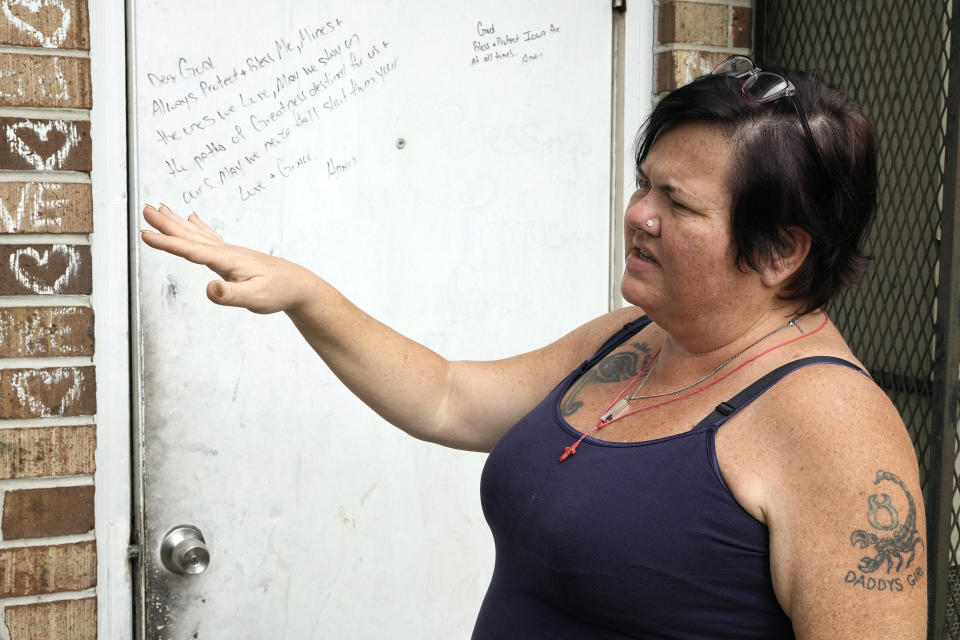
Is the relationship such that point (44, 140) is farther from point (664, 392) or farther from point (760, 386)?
point (760, 386)

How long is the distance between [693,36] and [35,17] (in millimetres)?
1634

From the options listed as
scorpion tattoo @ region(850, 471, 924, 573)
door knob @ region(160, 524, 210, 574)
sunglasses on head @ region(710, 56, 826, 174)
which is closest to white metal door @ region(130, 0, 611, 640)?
door knob @ region(160, 524, 210, 574)

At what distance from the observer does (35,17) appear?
1938mm

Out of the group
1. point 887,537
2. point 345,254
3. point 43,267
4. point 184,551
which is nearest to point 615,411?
point 887,537

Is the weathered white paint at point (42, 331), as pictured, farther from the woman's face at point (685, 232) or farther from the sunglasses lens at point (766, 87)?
the sunglasses lens at point (766, 87)

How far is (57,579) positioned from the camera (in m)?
2.04

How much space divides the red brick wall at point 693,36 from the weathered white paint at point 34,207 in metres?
1.57

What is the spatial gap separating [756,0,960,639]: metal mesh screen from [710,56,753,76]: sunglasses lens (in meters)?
1.22

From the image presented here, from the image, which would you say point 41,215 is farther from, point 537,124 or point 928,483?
point 928,483

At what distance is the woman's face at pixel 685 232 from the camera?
1.41 m

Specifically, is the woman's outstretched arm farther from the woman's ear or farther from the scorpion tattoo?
the scorpion tattoo

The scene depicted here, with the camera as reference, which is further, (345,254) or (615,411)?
(345,254)

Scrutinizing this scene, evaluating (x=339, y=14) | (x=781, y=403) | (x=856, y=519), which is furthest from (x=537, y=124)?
(x=856, y=519)

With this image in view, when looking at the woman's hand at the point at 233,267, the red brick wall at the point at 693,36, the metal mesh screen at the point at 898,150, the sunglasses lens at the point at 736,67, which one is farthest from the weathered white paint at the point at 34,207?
the metal mesh screen at the point at 898,150
